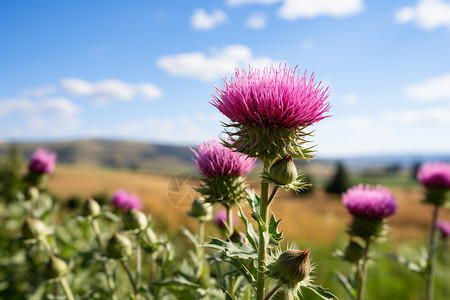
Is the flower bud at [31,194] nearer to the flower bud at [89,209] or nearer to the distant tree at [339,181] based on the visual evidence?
the flower bud at [89,209]

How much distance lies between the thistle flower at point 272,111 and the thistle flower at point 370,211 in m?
2.29

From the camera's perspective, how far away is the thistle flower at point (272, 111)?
2.53m

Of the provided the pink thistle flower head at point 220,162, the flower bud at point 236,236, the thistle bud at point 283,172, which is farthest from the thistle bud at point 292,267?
the pink thistle flower head at point 220,162

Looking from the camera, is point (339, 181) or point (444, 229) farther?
point (339, 181)

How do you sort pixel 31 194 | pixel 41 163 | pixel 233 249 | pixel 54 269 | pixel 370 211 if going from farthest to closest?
pixel 41 163
pixel 31 194
pixel 370 211
pixel 54 269
pixel 233 249

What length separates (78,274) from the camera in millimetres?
6035

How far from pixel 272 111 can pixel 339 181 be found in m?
86.3

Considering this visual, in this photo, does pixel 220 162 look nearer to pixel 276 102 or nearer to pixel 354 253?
pixel 276 102

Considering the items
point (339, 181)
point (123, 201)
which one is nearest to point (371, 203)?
point (123, 201)

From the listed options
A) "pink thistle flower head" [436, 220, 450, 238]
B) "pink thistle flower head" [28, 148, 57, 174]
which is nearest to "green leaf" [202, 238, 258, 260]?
"pink thistle flower head" [28, 148, 57, 174]

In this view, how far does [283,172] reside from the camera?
2395 mm

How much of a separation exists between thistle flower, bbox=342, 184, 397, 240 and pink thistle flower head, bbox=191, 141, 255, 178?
191cm

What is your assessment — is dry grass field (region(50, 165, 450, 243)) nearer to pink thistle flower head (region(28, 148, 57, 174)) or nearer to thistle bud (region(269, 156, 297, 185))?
thistle bud (region(269, 156, 297, 185))

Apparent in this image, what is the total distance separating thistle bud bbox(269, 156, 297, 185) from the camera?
7.85ft
